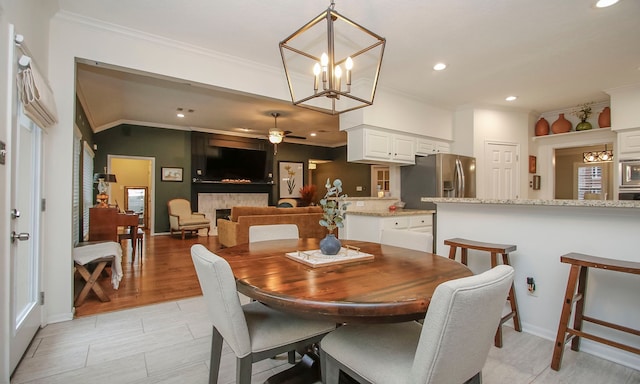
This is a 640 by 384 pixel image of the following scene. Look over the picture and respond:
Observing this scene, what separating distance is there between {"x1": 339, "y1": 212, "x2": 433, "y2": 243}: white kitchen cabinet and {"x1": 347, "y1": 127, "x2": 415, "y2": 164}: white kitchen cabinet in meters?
0.84

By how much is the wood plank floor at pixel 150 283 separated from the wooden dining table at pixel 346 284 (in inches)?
66.9

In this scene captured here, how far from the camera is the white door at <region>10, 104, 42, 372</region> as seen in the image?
1.79 m

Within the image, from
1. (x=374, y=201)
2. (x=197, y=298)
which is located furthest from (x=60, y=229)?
(x=374, y=201)

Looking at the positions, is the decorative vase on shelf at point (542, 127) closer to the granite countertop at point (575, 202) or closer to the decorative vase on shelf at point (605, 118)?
the decorative vase on shelf at point (605, 118)

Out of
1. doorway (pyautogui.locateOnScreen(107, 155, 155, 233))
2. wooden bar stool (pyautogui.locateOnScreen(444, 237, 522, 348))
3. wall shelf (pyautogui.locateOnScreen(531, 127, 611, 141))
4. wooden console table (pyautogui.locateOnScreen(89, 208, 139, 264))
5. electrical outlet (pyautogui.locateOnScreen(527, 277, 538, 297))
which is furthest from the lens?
doorway (pyautogui.locateOnScreen(107, 155, 155, 233))

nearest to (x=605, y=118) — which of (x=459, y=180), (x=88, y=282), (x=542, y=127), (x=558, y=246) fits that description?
(x=542, y=127)

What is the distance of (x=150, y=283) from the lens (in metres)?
3.56

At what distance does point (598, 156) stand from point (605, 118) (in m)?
2.36

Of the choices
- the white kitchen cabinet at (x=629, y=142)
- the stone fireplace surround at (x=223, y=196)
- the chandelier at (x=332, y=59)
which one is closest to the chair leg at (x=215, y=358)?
the chandelier at (x=332, y=59)

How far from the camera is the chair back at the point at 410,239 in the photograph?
7.02 ft

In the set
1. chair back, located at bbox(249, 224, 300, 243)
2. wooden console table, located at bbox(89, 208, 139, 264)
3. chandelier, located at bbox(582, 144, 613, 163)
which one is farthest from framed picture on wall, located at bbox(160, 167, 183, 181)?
chandelier, located at bbox(582, 144, 613, 163)

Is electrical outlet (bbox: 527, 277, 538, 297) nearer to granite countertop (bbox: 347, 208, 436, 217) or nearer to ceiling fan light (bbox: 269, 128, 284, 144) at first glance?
granite countertop (bbox: 347, 208, 436, 217)

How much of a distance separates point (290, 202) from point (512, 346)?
664 centimetres

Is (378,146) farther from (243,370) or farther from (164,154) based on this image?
(164,154)
